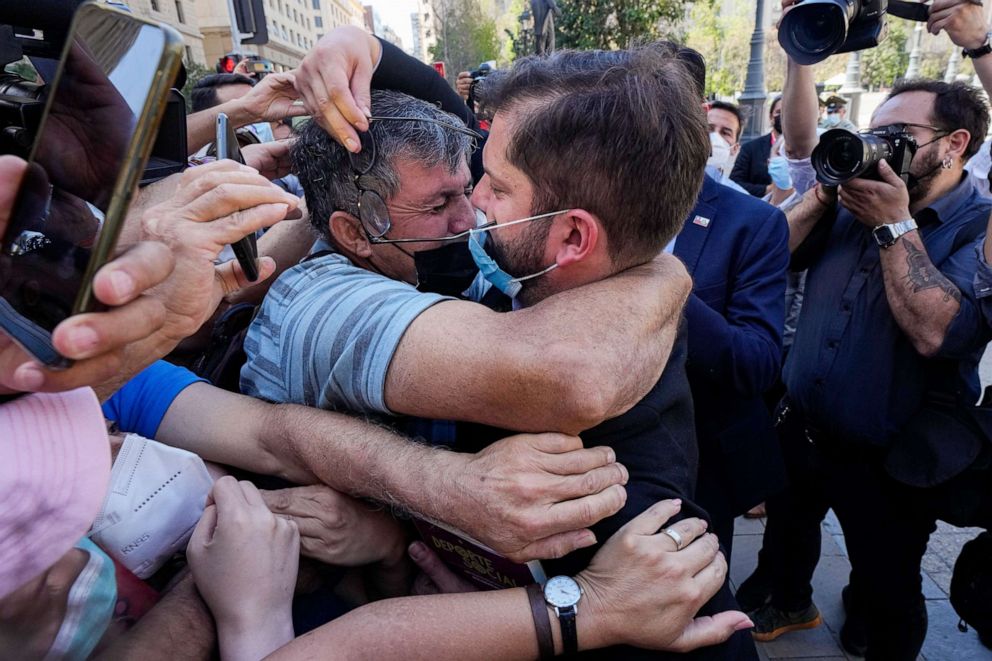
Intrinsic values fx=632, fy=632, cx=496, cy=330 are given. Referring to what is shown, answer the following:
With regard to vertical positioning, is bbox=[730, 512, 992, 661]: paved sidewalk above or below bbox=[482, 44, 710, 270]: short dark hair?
below

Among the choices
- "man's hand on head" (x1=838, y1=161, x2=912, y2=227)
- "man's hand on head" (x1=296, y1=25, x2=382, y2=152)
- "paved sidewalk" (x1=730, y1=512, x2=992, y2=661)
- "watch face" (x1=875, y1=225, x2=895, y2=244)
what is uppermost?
"man's hand on head" (x1=296, y1=25, x2=382, y2=152)

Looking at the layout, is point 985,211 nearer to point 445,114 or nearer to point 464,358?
point 445,114

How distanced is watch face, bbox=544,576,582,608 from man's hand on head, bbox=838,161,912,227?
75.2 inches

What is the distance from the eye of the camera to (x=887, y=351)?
93.9 inches

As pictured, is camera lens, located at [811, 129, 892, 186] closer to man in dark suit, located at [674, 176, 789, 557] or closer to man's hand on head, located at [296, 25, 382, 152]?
man in dark suit, located at [674, 176, 789, 557]

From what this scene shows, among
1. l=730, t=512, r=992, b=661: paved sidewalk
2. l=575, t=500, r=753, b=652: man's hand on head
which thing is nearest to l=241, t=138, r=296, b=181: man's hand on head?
l=575, t=500, r=753, b=652: man's hand on head

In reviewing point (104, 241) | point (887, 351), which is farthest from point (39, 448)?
point (887, 351)

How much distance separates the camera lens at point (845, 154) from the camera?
229 cm

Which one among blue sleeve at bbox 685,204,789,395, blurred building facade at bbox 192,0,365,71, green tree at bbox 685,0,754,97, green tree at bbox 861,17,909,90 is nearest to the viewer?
blue sleeve at bbox 685,204,789,395

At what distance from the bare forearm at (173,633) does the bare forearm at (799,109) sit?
297 centimetres

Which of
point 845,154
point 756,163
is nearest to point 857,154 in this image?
point 845,154

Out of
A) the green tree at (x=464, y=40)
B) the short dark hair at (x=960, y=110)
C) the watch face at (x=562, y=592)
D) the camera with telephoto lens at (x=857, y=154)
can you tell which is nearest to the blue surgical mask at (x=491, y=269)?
the watch face at (x=562, y=592)

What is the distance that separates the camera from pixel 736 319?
2238 mm

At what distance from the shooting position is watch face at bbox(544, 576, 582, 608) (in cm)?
Answer: 120
